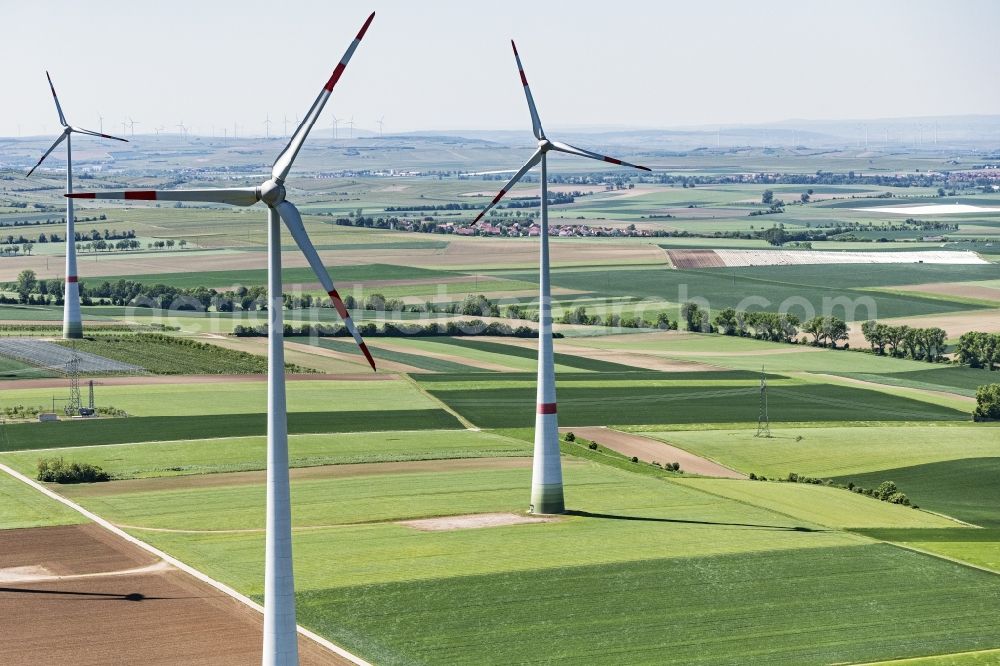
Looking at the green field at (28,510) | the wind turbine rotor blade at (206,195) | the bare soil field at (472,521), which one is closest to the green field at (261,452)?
the green field at (28,510)

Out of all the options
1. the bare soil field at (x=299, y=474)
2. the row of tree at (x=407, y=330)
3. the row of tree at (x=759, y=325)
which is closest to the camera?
the bare soil field at (x=299, y=474)

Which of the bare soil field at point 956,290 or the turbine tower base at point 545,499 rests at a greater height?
the bare soil field at point 956,290

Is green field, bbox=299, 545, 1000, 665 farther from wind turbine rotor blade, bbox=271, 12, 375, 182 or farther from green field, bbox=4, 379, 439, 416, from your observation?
green field, bbox=4, 379, 439, 416

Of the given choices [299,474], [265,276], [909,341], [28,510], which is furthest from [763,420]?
[265,276]

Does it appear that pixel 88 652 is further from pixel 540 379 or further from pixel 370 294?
pixel 370 294

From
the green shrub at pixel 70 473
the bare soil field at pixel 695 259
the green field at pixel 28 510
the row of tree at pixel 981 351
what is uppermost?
the bare soil field at pixel 695 259

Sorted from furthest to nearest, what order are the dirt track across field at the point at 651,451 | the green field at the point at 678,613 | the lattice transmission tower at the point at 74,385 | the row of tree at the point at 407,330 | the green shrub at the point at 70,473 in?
the row of tree at the point at 407,330 < the lattice transmission tower at the point at 74,385 < the dirt track across field at the point at 651,451 < the green shrub at the point at 70,473 < the green field at the point at 678,613

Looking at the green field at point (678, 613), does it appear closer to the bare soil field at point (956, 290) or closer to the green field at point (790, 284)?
the green field at point (790, 284)

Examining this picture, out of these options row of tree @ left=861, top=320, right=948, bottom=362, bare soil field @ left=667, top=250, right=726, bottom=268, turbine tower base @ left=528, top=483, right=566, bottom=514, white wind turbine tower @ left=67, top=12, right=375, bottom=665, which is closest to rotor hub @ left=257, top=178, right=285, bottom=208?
white wind turbine tower @ left=67, top=12, right=375, bottom=665
